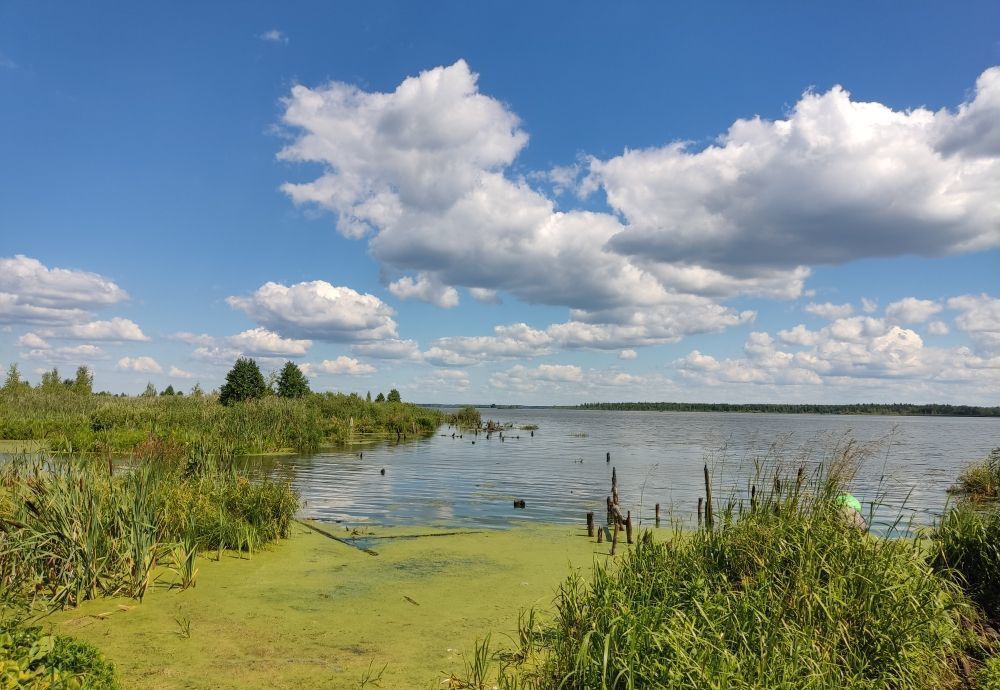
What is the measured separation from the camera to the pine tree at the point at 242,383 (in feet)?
187

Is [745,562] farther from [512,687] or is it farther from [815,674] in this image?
[512,687]

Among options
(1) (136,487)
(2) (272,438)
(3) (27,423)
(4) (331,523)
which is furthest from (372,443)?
(1) (136,487)

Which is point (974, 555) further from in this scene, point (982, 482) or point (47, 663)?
point (982, 482)

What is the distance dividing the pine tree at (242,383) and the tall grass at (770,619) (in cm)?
5409

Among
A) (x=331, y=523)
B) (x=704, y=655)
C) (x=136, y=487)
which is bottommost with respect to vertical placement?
(x=331, y=523)

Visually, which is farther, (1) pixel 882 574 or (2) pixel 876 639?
(1) pixel 882 574

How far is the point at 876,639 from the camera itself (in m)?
6.41

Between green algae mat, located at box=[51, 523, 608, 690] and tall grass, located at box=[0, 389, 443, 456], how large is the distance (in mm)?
18544

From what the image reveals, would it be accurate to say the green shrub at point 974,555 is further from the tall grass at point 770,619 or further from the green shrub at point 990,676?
the green shrub at point 990,676

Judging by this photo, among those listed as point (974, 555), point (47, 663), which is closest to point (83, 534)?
point (47, 663)

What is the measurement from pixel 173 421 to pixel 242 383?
20.8m

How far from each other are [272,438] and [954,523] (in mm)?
36018

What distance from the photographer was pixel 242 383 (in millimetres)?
56969

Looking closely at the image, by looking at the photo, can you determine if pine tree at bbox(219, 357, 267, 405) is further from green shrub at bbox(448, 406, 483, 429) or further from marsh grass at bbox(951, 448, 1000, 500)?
marsh grass at bbox(951, 448, 1000, 500)
